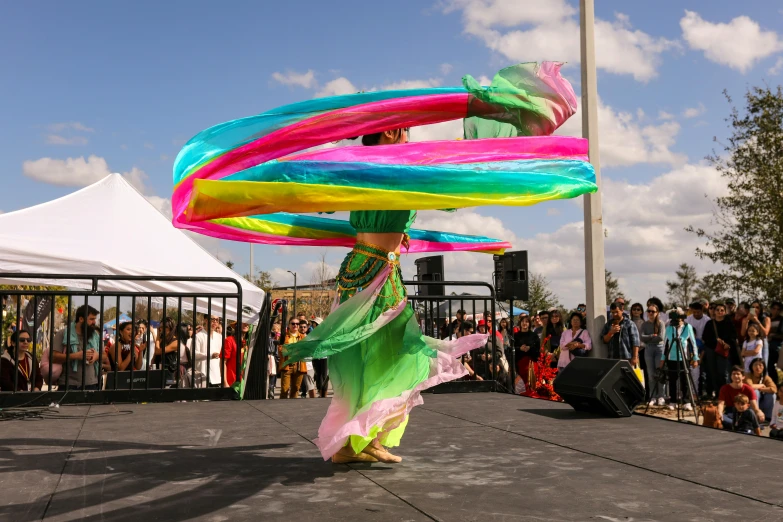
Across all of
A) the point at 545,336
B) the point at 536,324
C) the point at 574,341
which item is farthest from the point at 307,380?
the point at 536,324

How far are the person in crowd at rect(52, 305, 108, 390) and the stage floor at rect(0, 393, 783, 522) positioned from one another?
1626 mm

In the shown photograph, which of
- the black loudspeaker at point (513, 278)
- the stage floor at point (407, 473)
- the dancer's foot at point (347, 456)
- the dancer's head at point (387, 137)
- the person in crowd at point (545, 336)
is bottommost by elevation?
the stage floor at point (407, 473)

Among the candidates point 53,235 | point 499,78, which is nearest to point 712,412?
point 499,78

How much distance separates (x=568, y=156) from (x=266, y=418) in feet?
11.3

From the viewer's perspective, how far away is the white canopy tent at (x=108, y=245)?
Result: 876cm

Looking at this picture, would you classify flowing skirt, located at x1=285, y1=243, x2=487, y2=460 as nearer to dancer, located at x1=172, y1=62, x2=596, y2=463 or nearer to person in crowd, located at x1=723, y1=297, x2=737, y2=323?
dancer, located at x1=172, y1=62, x2=596, y2=463

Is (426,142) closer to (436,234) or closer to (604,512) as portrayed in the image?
(436,234)

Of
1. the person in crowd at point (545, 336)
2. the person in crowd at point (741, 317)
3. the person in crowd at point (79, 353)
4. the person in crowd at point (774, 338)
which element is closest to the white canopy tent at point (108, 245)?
the person in crowd at point (79, 353)

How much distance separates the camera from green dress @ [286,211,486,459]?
3.69 meters

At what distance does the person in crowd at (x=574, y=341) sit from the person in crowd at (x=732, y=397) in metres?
2.02

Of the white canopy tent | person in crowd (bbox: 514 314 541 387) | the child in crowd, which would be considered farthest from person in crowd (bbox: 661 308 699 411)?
the white canopy tent

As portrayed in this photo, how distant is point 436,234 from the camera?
530cm

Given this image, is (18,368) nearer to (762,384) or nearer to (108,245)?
(108,245)

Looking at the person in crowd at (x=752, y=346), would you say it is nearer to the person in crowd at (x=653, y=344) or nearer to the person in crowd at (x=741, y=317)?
the person in crowd at (x=741, y=317)
